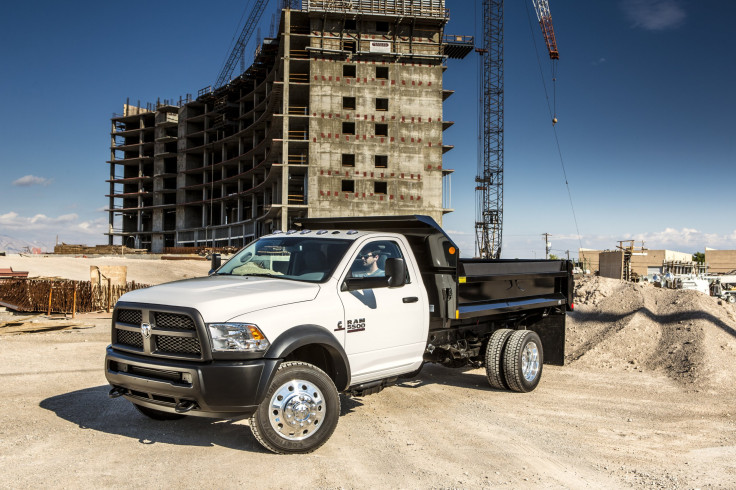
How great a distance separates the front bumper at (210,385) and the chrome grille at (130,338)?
273 mm

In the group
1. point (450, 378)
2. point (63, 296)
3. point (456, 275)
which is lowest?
point (450, 378)

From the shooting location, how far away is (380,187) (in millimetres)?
56594

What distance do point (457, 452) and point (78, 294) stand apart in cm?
1708

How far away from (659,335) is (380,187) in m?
45.8

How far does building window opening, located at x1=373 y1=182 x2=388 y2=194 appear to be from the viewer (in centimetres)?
5619

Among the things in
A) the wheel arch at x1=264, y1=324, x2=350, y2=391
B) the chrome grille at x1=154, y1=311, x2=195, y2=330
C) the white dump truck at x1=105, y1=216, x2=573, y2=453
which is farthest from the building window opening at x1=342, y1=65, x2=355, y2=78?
the chrome grille at x1=154, y1=311, x2=195, y2=330

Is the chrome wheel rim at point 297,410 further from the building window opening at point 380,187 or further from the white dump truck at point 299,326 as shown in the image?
the building window opening at point 380,187

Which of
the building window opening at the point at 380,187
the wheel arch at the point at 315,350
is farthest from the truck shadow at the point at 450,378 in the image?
the building window opening at the point at 380,187

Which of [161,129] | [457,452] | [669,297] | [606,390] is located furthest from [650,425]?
[161,129]

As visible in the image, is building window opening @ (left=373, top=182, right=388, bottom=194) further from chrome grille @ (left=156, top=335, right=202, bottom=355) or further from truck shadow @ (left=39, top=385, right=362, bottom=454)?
chrome grille @ (left=156, top=335, right=202, bottom=355)

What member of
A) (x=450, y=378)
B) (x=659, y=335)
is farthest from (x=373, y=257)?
(x=659, y=335)

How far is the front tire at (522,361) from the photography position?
25.9ft

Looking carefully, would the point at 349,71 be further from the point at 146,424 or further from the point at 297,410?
the point at 297,410

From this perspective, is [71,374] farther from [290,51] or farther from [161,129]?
[161,129]
